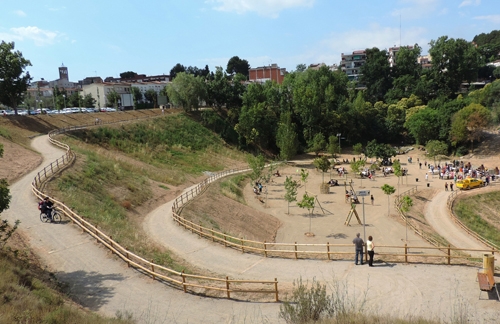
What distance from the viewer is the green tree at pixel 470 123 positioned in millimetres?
58406

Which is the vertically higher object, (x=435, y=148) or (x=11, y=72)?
(x=11, y=72)

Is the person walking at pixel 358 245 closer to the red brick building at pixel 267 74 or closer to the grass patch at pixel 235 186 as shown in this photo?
the grass patch at pixel 235 186

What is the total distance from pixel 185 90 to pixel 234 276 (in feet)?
194

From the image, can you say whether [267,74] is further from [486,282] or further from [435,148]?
[486,282]

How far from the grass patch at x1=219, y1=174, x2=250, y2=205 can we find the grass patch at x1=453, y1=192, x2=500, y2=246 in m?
19.7

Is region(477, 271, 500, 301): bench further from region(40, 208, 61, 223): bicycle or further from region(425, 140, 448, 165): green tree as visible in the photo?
region(425, 140, 448, 165): green tree

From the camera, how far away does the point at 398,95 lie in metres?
86.1

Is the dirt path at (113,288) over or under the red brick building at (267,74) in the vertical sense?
under

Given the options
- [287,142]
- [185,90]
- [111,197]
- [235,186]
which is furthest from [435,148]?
[111,197]

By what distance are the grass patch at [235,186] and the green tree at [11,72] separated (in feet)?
94.9

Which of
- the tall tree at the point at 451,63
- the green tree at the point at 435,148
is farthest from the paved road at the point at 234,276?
the tall tree at the point at 451,63

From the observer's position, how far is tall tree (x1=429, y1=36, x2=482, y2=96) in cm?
8331

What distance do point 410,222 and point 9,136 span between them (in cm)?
3954

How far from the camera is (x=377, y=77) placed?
93000mm
